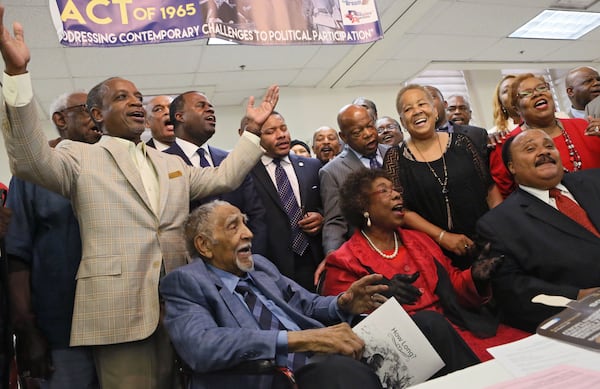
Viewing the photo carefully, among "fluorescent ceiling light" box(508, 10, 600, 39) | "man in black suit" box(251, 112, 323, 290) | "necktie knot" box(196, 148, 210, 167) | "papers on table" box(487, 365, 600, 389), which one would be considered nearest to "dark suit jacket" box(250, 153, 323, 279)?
"man in black suit" box(251, 112, 323, 290)

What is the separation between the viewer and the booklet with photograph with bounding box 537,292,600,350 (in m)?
0.90

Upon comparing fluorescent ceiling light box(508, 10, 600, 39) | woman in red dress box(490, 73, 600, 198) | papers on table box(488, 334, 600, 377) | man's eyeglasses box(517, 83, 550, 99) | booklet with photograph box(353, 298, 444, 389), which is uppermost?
fluorescent ceiling light box(508, 10, 600, 39)

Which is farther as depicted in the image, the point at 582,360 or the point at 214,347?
the point at 214,347

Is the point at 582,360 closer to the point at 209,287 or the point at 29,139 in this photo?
the point at 209,287

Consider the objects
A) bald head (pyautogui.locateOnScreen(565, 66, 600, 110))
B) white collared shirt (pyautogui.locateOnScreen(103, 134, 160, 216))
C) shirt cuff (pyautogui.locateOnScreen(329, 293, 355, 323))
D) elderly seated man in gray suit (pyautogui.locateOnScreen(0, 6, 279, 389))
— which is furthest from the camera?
bald head (pyautogui.locateOnScreen(565, 66, 600, 110))

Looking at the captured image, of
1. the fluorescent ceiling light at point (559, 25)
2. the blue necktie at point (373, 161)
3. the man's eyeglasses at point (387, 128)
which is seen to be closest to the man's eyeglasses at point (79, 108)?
the blue necktie at point (373, 161)

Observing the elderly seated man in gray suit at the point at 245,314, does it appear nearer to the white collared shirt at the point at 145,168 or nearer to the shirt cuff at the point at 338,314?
the shirt cuff at the point at 338,314

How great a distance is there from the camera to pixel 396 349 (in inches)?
56.6

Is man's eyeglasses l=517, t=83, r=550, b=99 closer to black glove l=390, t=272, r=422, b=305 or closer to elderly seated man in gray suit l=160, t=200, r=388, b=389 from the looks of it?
black glove l=390, t=272, r=422, b=305

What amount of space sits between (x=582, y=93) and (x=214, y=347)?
11.6 feet

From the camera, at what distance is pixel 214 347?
1416 millimetres

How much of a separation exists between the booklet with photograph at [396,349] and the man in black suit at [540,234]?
631 millimetres

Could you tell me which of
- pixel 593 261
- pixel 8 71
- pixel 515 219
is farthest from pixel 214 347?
pixel 593 261

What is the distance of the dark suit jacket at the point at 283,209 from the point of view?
8.06 ft
